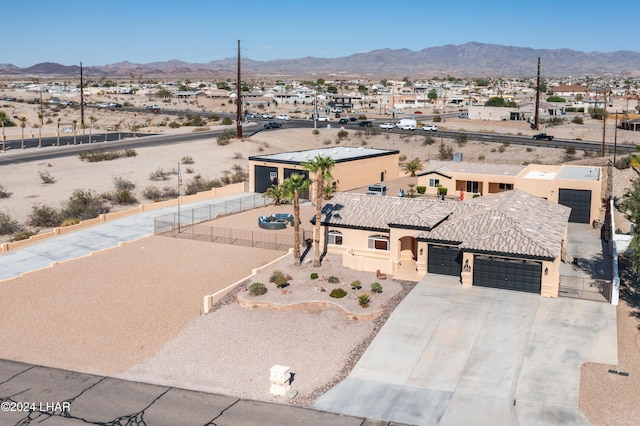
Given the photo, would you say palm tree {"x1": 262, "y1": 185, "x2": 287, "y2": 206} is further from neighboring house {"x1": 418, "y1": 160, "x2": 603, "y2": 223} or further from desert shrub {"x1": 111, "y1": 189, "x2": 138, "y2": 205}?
desert shrub {"x1": 111, "y1": 189, "x2": 138, "y2": 205}

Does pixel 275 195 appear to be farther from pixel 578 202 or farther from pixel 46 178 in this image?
pixel 46 178

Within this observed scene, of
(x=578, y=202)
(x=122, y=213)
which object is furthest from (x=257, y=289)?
(x=578, y=202)

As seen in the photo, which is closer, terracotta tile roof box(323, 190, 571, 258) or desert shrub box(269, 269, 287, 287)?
terracotta tile roof box(323, 190, 571, 258)

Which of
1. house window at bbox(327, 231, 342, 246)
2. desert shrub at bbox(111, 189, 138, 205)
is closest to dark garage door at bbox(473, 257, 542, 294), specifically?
house window at bbox(327, 231, 342, 246)

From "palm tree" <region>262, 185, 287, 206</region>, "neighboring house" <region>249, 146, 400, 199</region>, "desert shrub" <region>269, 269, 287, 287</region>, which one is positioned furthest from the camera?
"neighboring house" <region>249, 146, 400, 199</region>

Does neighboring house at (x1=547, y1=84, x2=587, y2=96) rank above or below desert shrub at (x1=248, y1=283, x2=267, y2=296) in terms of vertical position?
above

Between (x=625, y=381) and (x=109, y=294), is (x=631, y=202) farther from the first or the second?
(x=109, y=294)

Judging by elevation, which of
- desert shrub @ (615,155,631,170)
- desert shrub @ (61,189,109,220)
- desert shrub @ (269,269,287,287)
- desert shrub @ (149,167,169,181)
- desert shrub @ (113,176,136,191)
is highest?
desert shrub @ (615,155,631,170)
